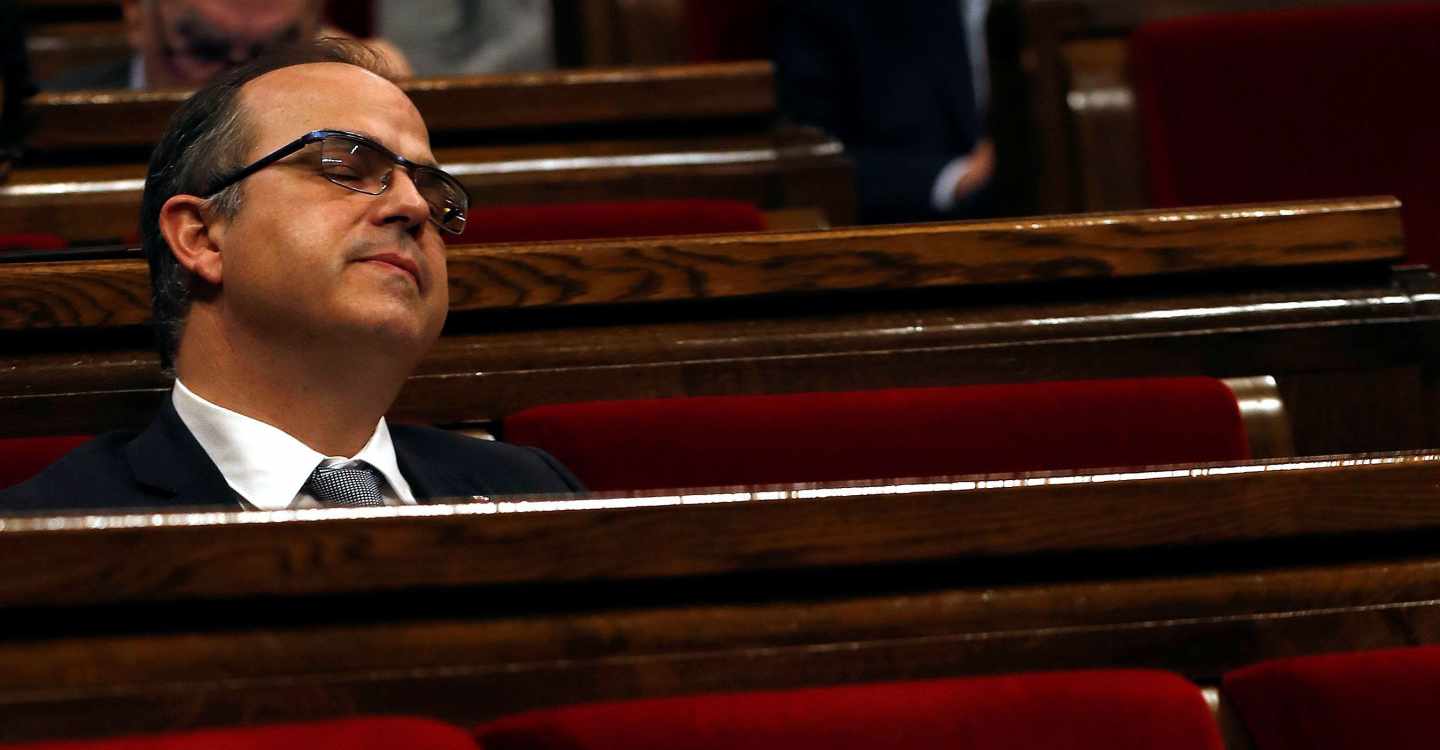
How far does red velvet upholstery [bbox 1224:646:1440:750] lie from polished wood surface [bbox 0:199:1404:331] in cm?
28

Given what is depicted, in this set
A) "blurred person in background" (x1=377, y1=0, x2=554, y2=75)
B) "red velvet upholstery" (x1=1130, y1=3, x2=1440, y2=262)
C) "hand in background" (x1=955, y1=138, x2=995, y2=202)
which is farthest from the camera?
"blurred person in background" (x1=377, y1=0, x2=554, y2=75)

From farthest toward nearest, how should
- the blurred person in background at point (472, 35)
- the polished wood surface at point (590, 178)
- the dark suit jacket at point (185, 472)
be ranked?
1. the blurred person in background at point (472, 35)
2. the polished wood surface at point (590, 178)
3. the dark suit jacket at point (185, 472)

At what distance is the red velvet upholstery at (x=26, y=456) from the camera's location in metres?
0.51

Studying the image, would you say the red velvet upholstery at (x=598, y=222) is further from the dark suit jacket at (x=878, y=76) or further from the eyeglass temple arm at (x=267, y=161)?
the dark suit jacket at (x=878, y=76)

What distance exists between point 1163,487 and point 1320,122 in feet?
1.98

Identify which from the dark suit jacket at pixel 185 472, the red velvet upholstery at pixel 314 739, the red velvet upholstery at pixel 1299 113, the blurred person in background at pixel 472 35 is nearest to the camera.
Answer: the red velvet upholstery at pixel 314 739

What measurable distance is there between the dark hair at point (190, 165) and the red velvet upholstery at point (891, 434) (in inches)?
5.0

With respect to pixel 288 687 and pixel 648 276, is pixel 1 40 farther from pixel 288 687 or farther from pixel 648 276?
pixel 288 687

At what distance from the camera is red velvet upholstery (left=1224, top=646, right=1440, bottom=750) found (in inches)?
12.3

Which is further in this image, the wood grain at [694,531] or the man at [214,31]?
the man at [214,31]

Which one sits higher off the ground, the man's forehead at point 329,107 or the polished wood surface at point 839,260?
the man's forehead at point 329,107

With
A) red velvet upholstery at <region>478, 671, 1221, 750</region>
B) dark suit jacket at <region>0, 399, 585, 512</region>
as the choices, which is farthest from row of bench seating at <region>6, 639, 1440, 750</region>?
dark suit jacket at <region>0, 399, 585, 512</region>

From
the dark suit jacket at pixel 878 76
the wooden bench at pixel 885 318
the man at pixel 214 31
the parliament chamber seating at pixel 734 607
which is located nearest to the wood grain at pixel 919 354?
the wooden bench at pixel 885 318

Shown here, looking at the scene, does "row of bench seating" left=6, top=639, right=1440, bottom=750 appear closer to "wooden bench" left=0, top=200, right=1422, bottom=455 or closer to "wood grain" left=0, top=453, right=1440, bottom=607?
"wood grain" left=0, top=453, right=1440, bottom=607
